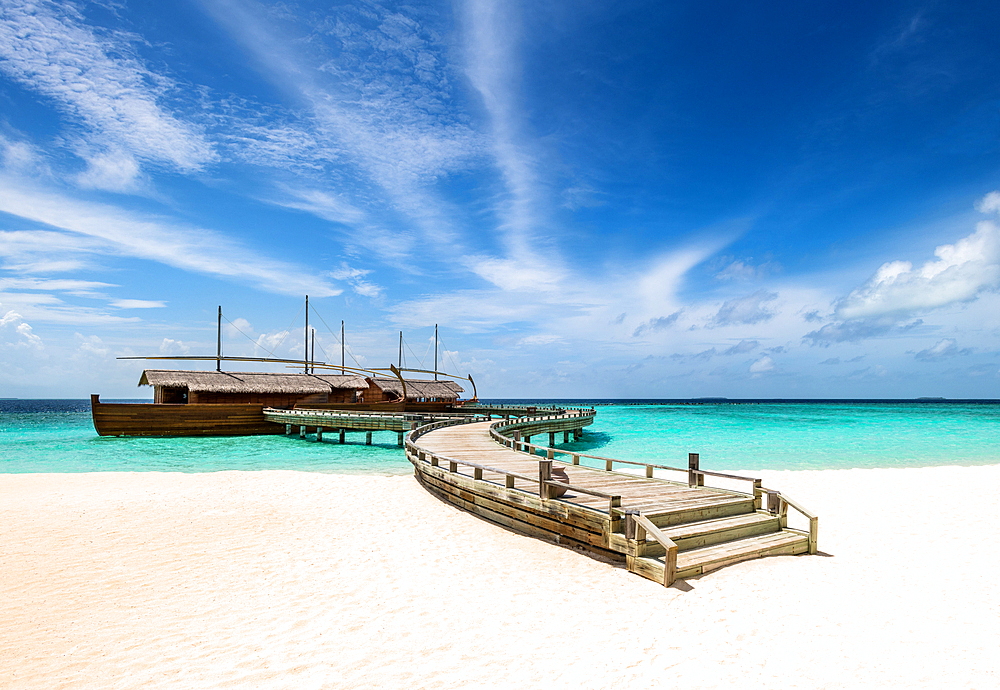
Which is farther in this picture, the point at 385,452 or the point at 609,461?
the point at 385,452

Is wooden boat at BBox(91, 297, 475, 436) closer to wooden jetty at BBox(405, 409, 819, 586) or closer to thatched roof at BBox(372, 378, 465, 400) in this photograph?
thatched roof at BBox(372, 378, 465, 400)

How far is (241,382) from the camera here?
39875 mm

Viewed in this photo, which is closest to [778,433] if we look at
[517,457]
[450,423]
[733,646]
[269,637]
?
[450,423]

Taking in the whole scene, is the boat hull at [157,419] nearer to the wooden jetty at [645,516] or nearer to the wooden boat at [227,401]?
the wooden boat at [227,401]

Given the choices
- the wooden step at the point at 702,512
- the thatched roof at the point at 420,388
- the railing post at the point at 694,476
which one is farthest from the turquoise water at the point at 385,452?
the wooden step at the point at 702,512

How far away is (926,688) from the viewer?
4887 mm

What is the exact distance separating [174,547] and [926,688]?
11016mm

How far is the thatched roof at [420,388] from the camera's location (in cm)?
5179

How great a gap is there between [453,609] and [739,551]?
4.61 m

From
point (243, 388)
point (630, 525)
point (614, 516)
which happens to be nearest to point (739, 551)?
point (630, 525)

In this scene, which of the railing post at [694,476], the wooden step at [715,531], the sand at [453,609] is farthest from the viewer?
the railing post at [694,476]

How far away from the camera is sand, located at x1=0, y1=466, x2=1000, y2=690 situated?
17.1ft

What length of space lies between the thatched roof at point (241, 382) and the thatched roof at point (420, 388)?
19.2 feet

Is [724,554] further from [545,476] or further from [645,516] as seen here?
[545,476]
